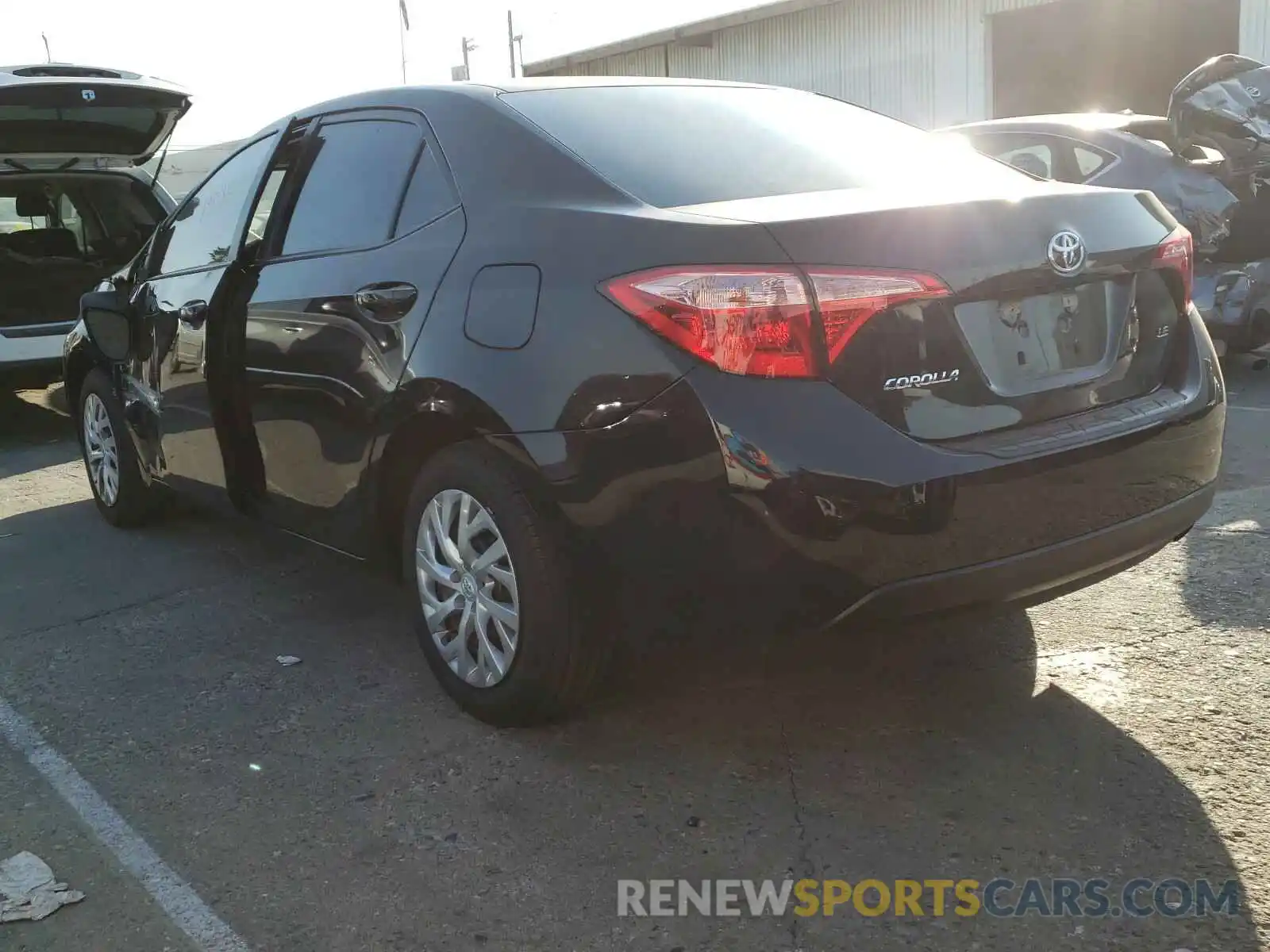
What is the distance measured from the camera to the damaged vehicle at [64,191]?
7.05m

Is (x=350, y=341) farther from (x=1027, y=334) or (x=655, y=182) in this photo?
(x=1027, y=334)

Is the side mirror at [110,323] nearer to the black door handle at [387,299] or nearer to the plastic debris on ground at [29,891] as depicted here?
the black door handle at [387,299]

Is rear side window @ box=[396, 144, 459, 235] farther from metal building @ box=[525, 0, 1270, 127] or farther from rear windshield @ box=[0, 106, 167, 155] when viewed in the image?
metal building @ box=[525, 0, 1270, 127]

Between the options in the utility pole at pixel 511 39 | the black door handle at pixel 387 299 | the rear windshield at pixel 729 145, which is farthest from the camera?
the utility pole at pixel 511 39

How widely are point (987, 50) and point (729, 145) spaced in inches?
744

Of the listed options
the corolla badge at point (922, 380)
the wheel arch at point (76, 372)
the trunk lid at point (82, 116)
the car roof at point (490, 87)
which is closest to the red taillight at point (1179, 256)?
the corolla badge at point (922, 380)

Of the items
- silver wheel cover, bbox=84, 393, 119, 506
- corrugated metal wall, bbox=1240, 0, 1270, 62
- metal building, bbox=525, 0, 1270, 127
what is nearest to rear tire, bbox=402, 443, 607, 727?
silver wheel cover, bbox=84, 393, 119, 506

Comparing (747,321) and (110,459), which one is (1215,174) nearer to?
(747,321)

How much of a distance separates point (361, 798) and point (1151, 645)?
2175mm

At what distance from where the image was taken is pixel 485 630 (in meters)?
3.23

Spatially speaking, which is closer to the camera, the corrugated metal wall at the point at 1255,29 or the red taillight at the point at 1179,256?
the red taillight at the point at 1179,256

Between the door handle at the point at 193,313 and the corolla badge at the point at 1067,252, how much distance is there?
2.78 meters

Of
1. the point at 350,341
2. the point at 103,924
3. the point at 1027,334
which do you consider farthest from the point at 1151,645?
the point at 103,924

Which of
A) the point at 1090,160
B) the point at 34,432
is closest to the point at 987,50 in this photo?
the point at 1090,160
